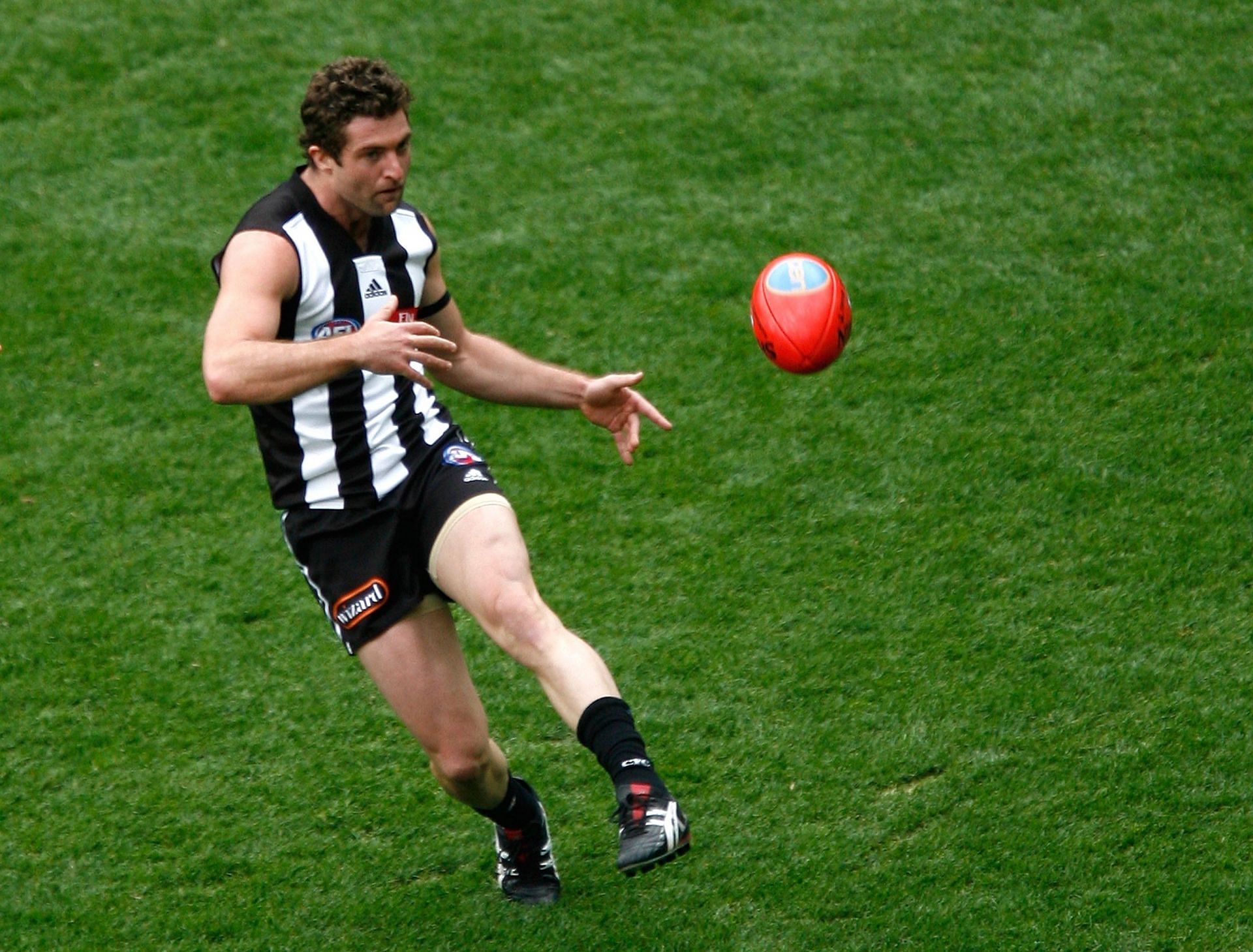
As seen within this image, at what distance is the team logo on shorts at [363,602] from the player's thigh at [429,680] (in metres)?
0.08

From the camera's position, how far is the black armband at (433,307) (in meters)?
4.91

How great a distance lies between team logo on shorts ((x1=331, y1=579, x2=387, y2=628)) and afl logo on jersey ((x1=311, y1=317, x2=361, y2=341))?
2.42 feet

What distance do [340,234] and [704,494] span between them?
2.62 metres

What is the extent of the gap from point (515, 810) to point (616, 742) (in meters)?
1.14

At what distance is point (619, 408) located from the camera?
4863 mm

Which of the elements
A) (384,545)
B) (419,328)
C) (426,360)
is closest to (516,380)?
(384,545)

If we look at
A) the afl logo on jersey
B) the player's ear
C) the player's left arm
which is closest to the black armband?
the player's left arm

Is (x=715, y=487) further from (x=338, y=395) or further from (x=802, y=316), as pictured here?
(x=338, y=395)

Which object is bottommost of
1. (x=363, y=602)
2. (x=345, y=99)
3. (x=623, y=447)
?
(x=363, y=602)

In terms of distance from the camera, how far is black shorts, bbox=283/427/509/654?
4527 mm

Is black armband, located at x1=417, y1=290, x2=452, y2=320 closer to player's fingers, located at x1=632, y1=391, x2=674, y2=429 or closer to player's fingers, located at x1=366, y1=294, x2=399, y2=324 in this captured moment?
player's fingers, located at x1=366, y1=294, x2=399, y2=324

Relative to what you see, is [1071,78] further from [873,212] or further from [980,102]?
[873,212]

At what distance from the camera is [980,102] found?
8.92 m

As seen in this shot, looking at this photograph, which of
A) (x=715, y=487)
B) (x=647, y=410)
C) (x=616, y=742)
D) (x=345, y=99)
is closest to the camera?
(x=616, y=742)
